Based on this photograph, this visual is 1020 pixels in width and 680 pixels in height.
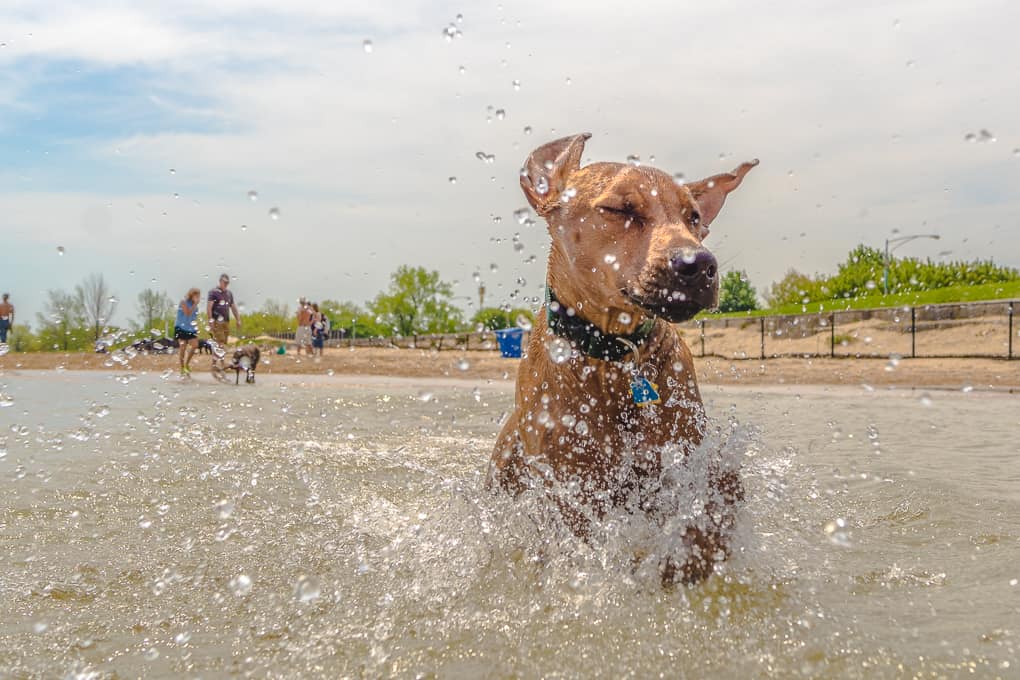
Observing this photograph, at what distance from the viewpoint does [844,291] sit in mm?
42656

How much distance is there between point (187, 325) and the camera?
48.0 ft

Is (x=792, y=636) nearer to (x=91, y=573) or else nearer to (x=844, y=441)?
(x=91, y=573)

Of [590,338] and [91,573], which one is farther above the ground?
[590,338]

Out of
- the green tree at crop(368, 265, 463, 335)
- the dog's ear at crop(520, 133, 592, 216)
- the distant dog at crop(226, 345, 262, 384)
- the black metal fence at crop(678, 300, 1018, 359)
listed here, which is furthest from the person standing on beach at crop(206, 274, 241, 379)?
the green tree at crop(368, 265, 463, 335)

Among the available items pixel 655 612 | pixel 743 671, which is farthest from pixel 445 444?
pixel 743 671

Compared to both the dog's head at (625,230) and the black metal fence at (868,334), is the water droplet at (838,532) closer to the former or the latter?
the dog's head at (625,230)

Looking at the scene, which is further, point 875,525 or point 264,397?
point 264,397

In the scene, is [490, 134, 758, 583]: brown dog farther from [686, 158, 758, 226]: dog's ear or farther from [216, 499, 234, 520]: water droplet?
[216, 499, 234, 520]: water droplet

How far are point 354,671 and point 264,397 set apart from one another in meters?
9.72

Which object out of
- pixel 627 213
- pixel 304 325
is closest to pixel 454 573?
pixel 627 213

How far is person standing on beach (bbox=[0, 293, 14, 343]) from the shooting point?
Answer: 1703cm

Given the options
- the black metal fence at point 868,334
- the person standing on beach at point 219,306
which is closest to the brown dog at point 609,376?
the person standing on beach at point 219,306

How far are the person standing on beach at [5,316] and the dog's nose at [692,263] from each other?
1778 cm

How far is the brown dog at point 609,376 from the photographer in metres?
2.91
